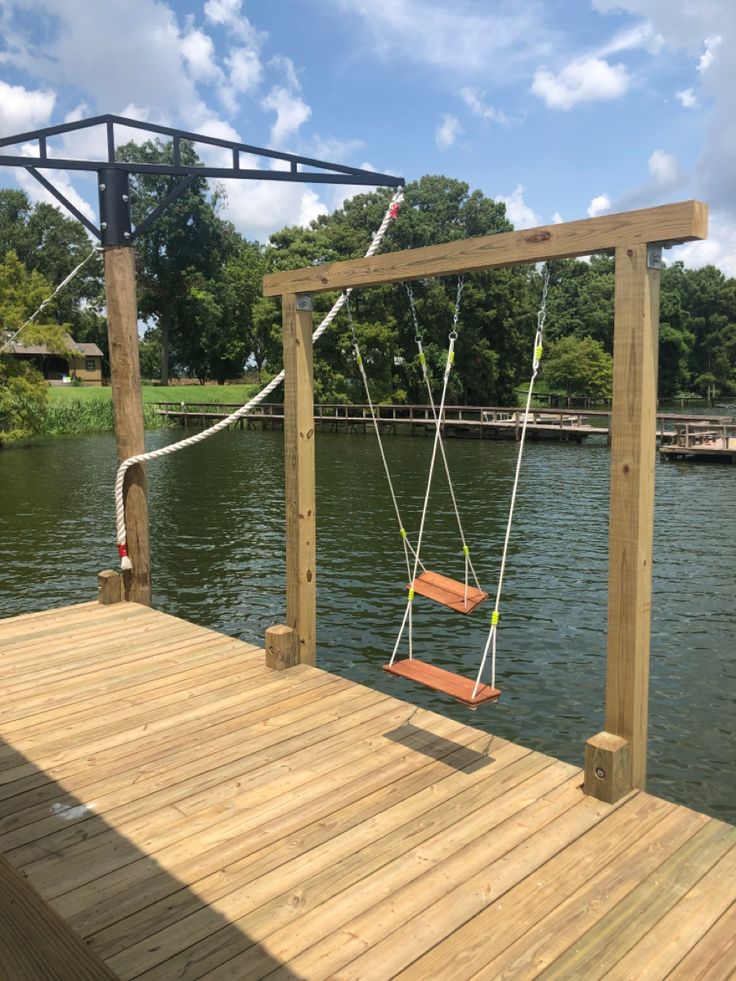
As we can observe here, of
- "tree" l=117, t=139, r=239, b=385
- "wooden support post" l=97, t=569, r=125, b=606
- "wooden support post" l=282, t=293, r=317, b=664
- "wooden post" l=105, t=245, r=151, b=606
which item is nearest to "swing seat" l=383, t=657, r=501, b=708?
"wooden support post" l=282, t=293, r=317, b=664

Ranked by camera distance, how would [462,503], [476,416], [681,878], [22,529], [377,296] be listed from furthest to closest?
[476,416] → [377,296] → [462,503] → [22,529] → [681,878]

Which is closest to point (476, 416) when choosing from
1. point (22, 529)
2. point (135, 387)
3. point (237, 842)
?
point (22, 529)

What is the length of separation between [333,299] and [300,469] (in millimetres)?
42907

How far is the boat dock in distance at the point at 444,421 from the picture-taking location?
122ft

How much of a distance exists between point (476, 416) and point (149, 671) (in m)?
45.8

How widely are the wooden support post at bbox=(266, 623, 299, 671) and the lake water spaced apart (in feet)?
8.83

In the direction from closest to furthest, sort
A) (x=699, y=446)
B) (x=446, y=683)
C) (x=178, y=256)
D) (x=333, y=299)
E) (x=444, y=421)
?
(x=446, y=683), (x=699, y=446), (x=444, y=421), (x=333, y=299), (x=178, y=256)

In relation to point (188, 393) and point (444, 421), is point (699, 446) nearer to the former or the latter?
point (444, 421)

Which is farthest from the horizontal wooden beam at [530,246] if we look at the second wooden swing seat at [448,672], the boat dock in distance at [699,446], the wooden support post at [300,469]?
the boat dock in distance at [699,446]

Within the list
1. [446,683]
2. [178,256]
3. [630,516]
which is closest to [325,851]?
[446,683]

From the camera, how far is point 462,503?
19.8m

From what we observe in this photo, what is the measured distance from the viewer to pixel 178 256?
5575 cm

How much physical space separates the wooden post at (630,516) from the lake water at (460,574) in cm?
302

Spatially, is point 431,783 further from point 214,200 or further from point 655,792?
point 214,200
